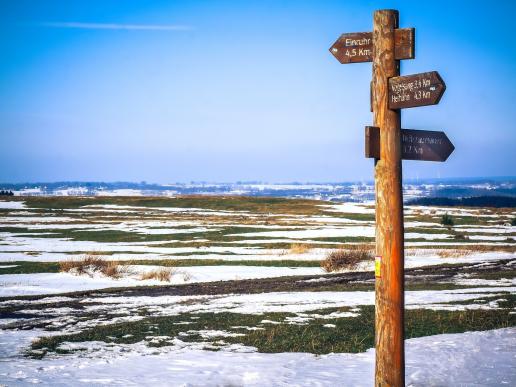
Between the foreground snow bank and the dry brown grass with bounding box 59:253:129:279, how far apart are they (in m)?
15.8

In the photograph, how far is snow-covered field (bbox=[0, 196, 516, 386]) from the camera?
9.99 m

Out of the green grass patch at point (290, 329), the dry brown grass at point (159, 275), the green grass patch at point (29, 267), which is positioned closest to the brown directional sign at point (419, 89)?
A: the green grass patch at point (290, 329)

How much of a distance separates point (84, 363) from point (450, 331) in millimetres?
8010

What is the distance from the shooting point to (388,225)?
6.92m

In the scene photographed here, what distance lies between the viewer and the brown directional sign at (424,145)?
715 cm

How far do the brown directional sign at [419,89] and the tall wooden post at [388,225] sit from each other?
0.19 m

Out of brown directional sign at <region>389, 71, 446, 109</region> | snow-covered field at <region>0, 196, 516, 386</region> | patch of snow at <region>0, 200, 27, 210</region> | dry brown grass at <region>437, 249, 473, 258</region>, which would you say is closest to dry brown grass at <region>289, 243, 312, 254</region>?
snow-covered field at <region>0, 196, 516, 386</region>

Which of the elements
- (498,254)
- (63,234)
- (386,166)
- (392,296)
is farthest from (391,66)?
(63,234)

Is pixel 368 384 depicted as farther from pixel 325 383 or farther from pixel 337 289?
pixel 337 289

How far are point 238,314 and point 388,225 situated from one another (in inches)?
414

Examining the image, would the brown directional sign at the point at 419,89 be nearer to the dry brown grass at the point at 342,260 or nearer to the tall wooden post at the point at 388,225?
the tall wooden post at the point at 388,225

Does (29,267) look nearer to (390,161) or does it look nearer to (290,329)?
(290,329)

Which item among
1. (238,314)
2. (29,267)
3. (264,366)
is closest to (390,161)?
(264,366)

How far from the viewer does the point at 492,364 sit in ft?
32.4
